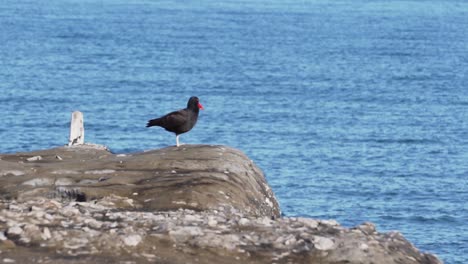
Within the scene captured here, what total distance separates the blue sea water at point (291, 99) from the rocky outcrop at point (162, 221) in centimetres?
1765

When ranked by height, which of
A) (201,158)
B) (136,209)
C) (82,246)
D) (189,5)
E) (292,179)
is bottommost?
(82,246)

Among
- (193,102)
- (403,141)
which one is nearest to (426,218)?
(403,141)

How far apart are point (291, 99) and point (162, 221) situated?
58.8 m

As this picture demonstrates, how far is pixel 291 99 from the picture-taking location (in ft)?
236

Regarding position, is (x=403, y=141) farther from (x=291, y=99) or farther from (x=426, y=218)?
(x=426, y=218)

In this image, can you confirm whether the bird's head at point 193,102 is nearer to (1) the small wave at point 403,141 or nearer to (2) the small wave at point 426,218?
(2) the small wave at point 426,218

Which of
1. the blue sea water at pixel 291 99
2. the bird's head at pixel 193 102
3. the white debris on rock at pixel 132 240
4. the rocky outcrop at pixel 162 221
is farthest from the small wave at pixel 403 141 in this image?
the white debris on rock at pixel 132 240

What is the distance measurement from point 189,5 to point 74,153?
15571 cm

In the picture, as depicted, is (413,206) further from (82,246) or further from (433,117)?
(82,246)

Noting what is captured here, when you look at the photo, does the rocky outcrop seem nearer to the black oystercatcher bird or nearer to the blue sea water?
the black oystercatcher bird

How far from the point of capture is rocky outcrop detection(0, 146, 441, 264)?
12.1 meters

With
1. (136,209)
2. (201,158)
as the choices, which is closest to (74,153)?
(201,158)

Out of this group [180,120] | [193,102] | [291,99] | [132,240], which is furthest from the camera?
[291,99]

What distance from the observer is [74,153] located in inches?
797
